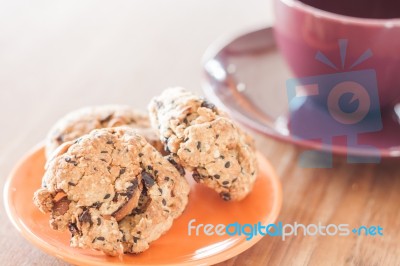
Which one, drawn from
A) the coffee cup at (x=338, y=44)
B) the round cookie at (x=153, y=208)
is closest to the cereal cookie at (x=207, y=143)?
the round cookie at (x=153, y=208)

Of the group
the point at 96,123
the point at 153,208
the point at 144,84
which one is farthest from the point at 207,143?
the point at 144,84

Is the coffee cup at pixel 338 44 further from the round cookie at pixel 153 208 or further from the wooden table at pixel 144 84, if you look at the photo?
the round cookie at pixel 153 208

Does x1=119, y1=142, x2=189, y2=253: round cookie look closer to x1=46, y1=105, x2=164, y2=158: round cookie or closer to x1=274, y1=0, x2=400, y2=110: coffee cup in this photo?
x1=46, y1=105, x2=164, y2=158: round cookie

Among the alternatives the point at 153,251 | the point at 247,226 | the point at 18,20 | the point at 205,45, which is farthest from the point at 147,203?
the point at 18,20

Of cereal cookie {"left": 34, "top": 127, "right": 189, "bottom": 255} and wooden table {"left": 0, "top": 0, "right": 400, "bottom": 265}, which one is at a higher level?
cereal cookie {"left": 34, "top": 127, "right": 189, "bottom": 255}

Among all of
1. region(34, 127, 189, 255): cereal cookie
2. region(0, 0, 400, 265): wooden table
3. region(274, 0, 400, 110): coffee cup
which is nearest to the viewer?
region(34, 127, 189, 255): cereal cookie

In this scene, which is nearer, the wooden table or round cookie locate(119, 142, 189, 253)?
round cookie locate(119, 142, 189, 253)

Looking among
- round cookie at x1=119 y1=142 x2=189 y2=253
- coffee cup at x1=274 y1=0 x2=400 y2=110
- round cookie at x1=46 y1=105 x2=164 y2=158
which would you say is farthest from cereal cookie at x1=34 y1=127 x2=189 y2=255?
coffee cup at x1=274 y1=0 x2=400 y2=110
